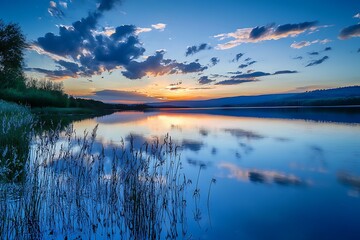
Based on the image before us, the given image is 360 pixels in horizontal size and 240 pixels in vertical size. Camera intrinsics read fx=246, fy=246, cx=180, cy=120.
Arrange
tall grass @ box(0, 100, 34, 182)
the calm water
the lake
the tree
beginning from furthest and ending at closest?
the tree < tall grass @ box(0, 100, 34, 182) < the calm water < the lake

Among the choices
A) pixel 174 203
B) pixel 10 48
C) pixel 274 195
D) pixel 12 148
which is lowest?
pixel 274 195

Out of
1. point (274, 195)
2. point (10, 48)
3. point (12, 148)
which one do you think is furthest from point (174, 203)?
point (10, 48)

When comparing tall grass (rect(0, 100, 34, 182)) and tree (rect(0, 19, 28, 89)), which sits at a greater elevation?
tree (rect(0, 19, 28, 89))

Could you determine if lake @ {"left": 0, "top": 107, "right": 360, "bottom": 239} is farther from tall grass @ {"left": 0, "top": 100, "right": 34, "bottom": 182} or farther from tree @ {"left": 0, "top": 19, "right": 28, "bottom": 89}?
tree @ {"left": 0, "top": 19, "right": 28, "bottom": 89}

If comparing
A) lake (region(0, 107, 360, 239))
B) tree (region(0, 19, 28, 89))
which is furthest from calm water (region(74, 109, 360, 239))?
tree (region(0, 19, 28, 89))

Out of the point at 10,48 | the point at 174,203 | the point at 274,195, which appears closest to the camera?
the point at 174,203

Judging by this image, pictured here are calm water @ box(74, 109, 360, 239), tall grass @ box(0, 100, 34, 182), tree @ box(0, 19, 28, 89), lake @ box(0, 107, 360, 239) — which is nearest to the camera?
lake @ box(0, 107, 360, 239)

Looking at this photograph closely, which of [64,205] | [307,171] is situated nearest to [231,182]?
[307,171]

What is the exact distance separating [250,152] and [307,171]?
16.6 feet

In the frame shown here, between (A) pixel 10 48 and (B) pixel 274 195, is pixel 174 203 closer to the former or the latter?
(B) pixel 274 195

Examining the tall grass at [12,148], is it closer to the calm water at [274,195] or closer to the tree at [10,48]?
the calm water at [274,195]

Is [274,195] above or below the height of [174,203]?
below

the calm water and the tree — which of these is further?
the tree

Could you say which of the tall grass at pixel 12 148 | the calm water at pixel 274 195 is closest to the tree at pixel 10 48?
the tall grass at pixel 12 148
